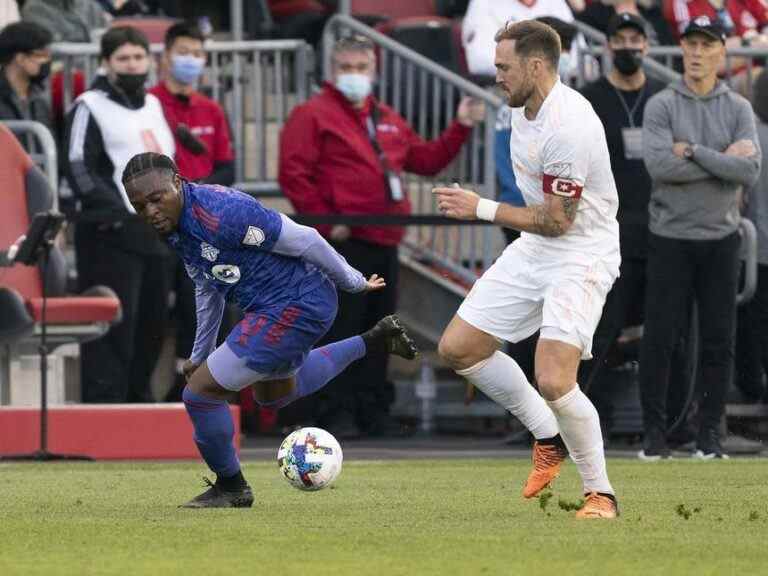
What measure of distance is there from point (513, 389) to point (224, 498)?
1469 mm

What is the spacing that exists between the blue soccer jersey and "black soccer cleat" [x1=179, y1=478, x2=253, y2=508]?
23.6 inches

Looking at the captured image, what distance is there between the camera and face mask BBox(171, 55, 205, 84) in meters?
15.1

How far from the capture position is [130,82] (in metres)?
14.6

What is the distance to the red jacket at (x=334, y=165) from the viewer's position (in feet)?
49.1

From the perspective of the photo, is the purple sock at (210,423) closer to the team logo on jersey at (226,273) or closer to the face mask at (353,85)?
the team logo on jersey at (226,273)

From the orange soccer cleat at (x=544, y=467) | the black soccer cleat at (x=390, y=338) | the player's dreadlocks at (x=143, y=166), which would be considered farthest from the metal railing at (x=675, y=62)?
the player's dreadlocks at (x=143, y=166)

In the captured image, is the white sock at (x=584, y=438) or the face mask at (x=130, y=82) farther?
the face mask at (x=130, y=82)

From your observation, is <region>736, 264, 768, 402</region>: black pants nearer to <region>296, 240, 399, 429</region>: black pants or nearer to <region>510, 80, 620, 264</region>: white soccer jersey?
<region>296, 240, 399, 429</region>: black pants

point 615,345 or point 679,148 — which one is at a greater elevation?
point 679,148

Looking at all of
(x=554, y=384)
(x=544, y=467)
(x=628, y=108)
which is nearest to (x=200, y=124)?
(x=628, y=108)

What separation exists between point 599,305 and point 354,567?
2.48m

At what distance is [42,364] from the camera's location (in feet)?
43.3

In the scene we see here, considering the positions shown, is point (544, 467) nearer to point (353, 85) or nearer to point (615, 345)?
point (615, 345)

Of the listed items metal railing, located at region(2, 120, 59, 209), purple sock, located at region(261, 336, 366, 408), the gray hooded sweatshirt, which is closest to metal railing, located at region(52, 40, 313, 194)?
metal railing, located at region(2, 120, 59, 209)
